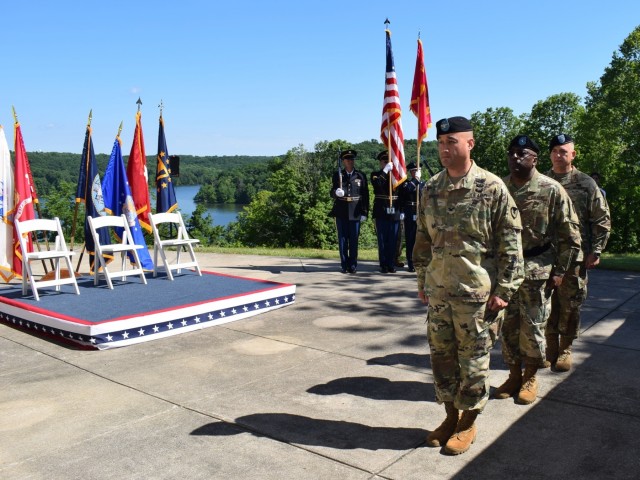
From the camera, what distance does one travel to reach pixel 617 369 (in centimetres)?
493

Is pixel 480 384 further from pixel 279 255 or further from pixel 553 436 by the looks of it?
pixel 279 255

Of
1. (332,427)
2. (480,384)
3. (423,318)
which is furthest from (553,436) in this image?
(423,318)

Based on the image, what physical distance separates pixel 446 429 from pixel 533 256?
4.89ft

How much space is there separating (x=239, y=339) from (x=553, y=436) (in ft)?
11.6

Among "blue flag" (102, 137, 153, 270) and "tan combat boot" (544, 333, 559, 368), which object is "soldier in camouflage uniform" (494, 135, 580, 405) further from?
"blue flag" (102, 137, 153, 270)

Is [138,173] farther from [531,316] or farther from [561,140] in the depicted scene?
[531,316]

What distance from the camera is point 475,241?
338 cm

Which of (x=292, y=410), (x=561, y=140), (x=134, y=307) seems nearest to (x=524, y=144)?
(x=561, y=140)

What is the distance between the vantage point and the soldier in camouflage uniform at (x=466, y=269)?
335 cm

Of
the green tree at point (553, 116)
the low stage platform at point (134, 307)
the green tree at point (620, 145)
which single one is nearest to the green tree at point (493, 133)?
the green tree at point (553, 116)

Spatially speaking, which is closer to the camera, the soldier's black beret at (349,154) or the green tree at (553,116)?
the soldier's black beret at (349,154)

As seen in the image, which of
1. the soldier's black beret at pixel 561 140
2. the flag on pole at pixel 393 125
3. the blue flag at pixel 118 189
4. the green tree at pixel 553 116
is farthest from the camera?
the green tree at pixel 553 116

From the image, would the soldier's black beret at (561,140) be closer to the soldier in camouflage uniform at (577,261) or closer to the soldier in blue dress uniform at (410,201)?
the soldier in camouflage uniform at (577,261)

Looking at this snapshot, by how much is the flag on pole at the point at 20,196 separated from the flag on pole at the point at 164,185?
243cm
